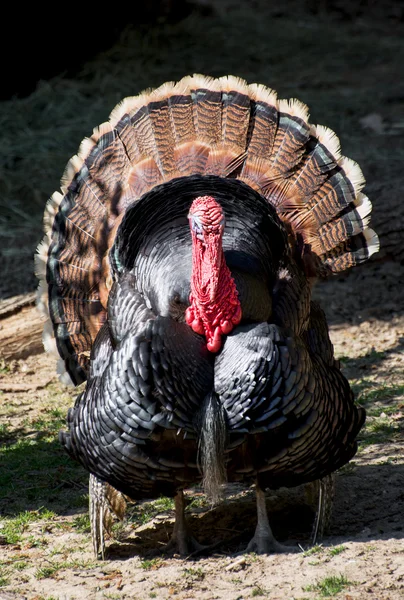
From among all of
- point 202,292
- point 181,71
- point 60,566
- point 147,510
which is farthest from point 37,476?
point 181,71

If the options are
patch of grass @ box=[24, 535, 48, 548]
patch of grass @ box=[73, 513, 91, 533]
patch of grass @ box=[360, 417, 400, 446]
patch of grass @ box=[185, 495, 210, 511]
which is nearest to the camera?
patch of grass @ box=[24, 535, 48, 548]

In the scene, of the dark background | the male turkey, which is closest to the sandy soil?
the male turkey

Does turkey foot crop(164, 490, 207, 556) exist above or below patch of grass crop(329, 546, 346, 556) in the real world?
above

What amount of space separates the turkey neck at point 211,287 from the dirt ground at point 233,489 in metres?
1.13

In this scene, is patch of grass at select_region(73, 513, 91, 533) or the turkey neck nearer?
the turkey neck

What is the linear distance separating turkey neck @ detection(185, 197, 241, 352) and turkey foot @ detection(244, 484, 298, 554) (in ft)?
2.99

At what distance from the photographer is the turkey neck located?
4023 millimetres

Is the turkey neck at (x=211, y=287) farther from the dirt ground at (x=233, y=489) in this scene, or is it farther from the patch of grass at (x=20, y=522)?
the patch of grass at (x=20, y=522)

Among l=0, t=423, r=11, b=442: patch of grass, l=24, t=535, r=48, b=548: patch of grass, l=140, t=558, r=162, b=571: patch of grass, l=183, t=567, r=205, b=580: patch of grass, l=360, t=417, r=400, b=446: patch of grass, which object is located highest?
l=0, t=423, r=11, b=442: patch of grass

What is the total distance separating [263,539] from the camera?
446 cm

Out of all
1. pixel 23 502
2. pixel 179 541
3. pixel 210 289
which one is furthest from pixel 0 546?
pixel 210 289

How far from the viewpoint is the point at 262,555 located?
4.37 meters

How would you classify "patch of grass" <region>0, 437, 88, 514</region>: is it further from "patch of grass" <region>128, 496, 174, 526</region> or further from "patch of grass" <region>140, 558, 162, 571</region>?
"patch of grass" <region>140, 558, 162, 571</region>

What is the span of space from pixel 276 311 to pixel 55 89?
818cm
